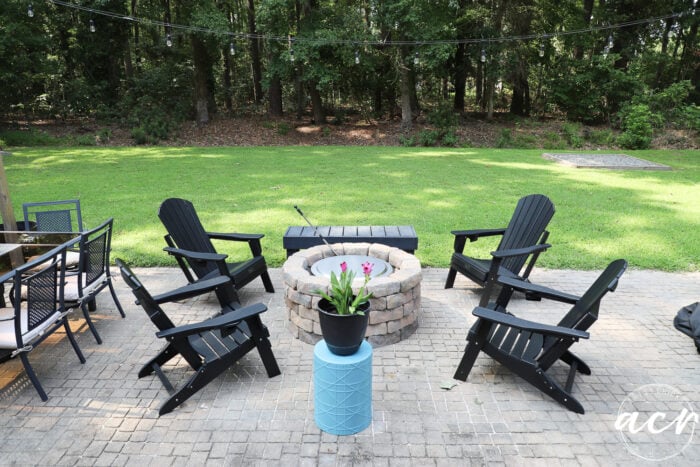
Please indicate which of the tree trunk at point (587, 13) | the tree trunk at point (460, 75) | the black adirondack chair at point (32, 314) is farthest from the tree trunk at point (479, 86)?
the black adirondack chair at point (32, 314)

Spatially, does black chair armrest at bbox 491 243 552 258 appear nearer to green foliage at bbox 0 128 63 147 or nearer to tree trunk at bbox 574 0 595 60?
green foliage at bbox 0 128 63 147

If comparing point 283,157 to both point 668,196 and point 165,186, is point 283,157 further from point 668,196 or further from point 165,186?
point 668,196

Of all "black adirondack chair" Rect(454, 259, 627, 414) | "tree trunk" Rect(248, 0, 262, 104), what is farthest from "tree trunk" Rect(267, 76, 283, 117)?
"black adirondack chair" Rect(454, 259, 627, 414)

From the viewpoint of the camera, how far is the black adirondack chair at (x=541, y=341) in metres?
3.00

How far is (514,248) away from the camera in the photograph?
487 cm

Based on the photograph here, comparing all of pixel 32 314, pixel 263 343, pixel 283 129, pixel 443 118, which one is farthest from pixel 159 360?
pixel 443 118

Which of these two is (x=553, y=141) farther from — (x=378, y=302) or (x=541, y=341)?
(x=378, y=302)

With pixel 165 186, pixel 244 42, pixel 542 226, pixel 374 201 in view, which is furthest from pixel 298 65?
pixel 542 226

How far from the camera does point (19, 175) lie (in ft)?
37.9

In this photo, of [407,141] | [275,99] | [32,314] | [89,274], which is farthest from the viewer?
[275,99]

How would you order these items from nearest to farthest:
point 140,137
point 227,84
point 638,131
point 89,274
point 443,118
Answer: point 89,274 → point 638,131 → point 140,137 → point 443,118 → point 227,84

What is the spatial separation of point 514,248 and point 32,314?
14.2ft

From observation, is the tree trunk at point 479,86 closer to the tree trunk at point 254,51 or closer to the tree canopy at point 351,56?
the tree canopy at point 351,56

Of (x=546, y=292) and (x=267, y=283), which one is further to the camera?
(x=267, y=283)
